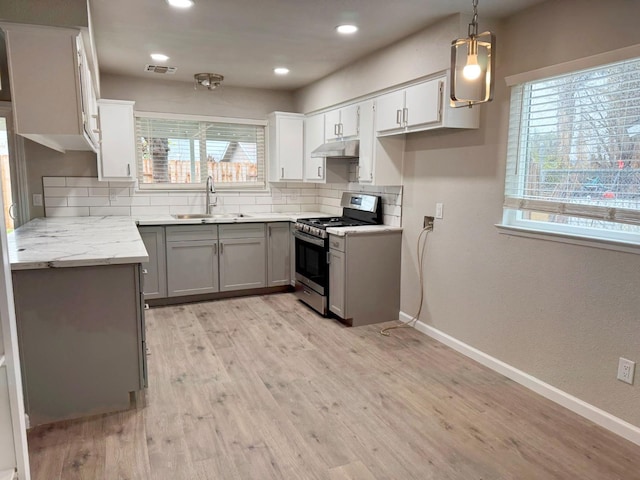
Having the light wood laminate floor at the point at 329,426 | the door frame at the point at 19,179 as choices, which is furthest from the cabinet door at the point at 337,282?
the door frame at the point at 19,179

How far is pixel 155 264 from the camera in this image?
4312 millimetres

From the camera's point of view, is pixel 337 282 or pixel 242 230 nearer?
pixel 337 282

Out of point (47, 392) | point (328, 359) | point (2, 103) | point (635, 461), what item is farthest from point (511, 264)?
point (2, 103)

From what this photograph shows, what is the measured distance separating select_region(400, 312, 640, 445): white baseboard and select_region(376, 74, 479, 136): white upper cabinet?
1625 millimetres

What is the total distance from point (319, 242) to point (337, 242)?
0.30 metres

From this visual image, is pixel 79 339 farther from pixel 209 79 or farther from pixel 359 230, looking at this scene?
pixel 209 79

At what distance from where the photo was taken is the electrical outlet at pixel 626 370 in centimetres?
226

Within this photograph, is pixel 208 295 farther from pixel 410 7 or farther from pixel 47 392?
pixel 410 7

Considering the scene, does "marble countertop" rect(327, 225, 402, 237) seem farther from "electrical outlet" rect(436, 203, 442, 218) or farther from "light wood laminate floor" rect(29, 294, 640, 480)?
"light wood laminate floor" rect(29, 294, 640, 480)

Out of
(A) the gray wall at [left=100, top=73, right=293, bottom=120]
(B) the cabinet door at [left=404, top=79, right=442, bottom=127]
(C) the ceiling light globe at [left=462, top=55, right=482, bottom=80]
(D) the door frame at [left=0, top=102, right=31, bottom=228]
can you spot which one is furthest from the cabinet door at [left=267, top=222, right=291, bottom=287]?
(C) the ceiling light globe at [left=462, top=55, right=482, bottom=80]

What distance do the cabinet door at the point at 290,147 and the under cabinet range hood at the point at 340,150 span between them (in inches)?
23.4

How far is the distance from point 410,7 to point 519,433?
2547 millimetres

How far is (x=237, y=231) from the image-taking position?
15.1 ft

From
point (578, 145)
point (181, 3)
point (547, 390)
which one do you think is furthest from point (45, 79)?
point (547, 390)
